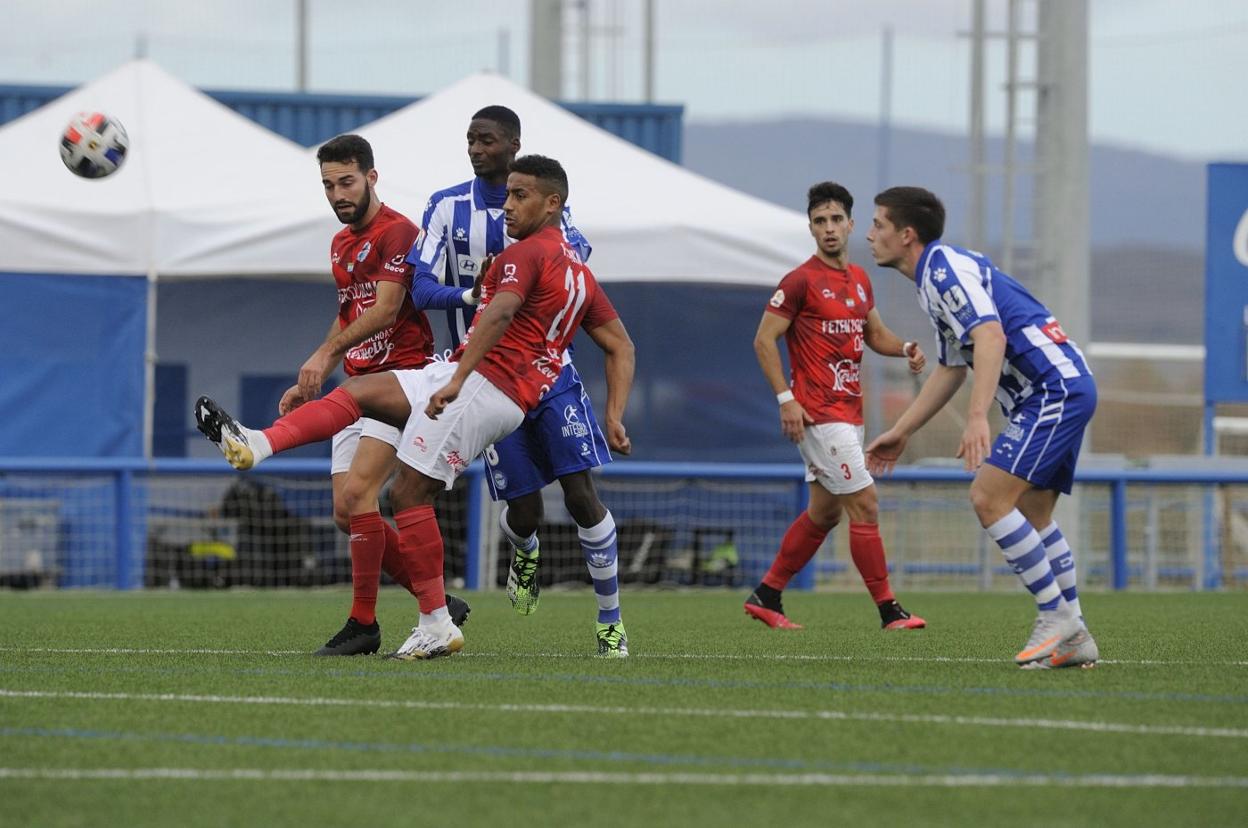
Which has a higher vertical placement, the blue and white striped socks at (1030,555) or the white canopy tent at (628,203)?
the white canopy tent at (628,203)

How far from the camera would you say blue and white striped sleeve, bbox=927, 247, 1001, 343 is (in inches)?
269

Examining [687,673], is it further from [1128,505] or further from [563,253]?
[1128,505]

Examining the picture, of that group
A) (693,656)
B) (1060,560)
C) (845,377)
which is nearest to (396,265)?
(693,656)

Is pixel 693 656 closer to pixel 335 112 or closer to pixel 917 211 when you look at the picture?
pixel 917 211

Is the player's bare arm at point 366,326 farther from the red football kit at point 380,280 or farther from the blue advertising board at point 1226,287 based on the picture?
the blue advertising board at point 1226,287

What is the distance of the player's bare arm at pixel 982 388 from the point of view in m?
6.57

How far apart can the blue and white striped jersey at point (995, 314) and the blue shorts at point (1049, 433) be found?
47mm

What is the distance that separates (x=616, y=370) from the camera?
307 inches

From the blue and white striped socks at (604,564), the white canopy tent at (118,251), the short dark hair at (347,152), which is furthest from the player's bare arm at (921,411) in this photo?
the white canopy tent at (118,251)

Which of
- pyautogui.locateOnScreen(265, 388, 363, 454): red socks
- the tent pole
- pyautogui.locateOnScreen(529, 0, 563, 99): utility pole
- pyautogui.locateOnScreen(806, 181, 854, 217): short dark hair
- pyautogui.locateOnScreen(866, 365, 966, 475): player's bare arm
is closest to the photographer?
pyautogui.locateOnScreen(265, 388, 363, 454): red socks

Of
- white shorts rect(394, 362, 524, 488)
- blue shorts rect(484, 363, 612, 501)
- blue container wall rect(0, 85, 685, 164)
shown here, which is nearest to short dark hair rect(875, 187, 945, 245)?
blue shorts rect(484, 363, 612, 501)

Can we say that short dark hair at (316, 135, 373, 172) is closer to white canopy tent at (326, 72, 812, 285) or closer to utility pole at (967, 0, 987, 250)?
white canopy tent at (326, 72, 812, 285)

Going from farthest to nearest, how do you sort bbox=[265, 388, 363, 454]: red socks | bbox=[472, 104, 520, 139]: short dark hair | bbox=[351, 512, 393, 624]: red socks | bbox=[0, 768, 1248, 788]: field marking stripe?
bbox=[472, 104, 520, 139]: short dark hair → bbox=[351, 512, 393, 624]: red socks → bbox=[265, 388, 363, 454]: red socks → bbox=[0, 768, 1248, 788]: field marking stripe

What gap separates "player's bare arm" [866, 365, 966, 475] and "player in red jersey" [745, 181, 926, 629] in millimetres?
2471
